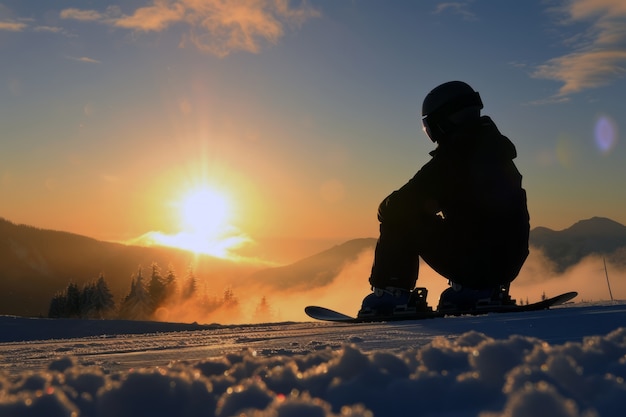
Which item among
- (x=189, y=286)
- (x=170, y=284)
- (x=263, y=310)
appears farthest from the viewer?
(x=263, y=310)

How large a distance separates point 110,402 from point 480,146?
480 centimetres

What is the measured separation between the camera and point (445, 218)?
6.05 m

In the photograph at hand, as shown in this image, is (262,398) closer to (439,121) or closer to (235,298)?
(439,121)

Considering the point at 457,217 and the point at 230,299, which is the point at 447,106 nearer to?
the point at 457,217

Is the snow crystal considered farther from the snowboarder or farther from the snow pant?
the snow pant

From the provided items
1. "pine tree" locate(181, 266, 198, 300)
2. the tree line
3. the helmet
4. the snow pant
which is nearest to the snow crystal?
the snow pant

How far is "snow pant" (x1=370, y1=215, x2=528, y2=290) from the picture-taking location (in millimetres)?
5965

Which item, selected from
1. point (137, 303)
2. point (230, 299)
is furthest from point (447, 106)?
point (230, 299)

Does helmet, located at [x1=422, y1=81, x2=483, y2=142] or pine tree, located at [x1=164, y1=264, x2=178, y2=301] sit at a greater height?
pine tree, located at [x1=164, y1=264, x2=178, y2=301]

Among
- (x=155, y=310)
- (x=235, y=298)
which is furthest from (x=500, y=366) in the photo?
(x=235, y=298)

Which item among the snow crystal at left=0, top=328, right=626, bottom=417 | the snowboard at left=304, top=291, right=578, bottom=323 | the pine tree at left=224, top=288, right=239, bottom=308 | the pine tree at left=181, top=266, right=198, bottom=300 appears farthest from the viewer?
the pine tree at left=224, top=288, right=239, bottom=308

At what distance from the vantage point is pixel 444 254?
6.06m

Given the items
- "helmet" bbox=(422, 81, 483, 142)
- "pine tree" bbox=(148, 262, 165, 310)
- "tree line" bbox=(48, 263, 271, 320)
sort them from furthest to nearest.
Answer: "pine tree" bbox=(148, 262, 165, 310)
"tree line" bbox=(48, 263, 271, 320)
"helmet" bbox=(422, 81, 483, 142)

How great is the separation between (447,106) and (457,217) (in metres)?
1.03
